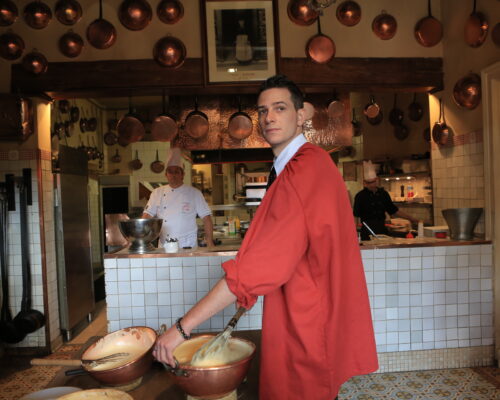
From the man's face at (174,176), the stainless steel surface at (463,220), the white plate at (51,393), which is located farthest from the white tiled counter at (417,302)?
the white plate at (51,393)

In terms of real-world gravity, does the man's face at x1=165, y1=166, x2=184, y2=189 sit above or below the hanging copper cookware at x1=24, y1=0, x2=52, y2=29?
below

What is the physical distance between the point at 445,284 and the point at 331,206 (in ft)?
9.01

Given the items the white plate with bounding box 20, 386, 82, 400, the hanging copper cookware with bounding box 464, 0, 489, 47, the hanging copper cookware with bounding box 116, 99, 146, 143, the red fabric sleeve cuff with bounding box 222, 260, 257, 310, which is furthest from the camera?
the hanging copper cookware with bounding box 116, 99, 146, 143

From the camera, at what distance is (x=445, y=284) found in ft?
11.1

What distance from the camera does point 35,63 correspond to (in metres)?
3.74

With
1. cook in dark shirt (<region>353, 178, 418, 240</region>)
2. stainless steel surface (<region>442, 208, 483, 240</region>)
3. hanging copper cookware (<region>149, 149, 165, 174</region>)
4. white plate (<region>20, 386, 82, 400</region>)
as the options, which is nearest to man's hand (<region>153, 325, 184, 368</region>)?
white plate (<region>20, 386, 82, 400</region>)

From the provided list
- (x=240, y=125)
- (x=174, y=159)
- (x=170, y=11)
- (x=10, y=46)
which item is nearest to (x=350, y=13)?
(x=240, y=125)

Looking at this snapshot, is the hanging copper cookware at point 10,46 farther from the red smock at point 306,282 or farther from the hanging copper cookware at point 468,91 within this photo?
the hanging copper cookware at point 468,91

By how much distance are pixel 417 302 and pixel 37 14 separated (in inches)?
164

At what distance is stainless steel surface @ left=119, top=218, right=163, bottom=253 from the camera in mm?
3074

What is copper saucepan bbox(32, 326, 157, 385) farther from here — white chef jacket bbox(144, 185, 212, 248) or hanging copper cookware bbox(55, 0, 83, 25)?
hanging copper cookware bbox(55, 0, 83, 25)

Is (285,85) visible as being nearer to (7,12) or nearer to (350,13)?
(350,13)

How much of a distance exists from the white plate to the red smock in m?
0.59

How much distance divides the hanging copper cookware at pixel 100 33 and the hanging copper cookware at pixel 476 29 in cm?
318
